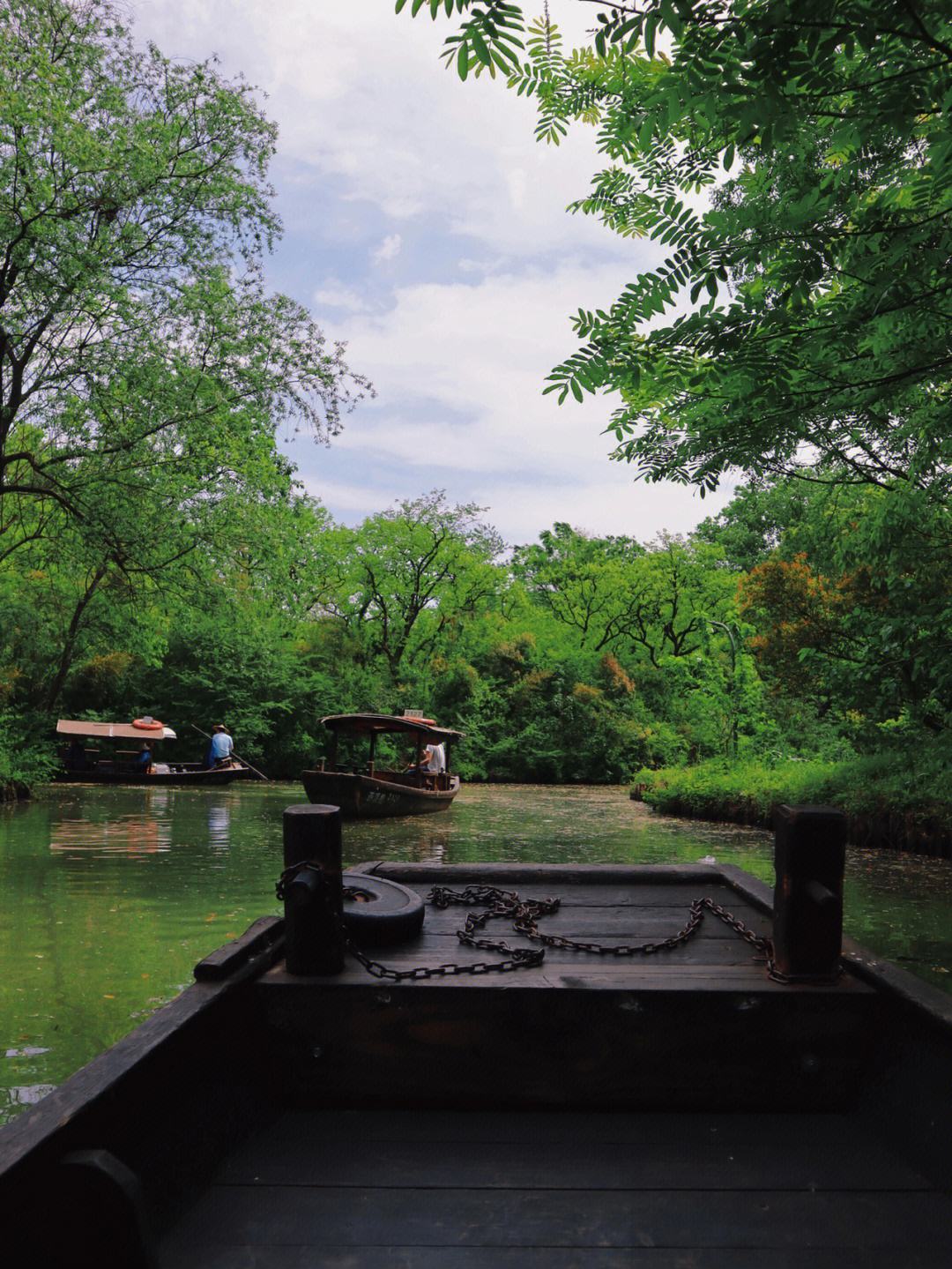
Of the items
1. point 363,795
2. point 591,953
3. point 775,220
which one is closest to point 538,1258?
point 591,953

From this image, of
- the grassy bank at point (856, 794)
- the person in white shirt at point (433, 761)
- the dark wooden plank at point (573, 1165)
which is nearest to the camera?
the dark wooden plank at point (573, 1165)

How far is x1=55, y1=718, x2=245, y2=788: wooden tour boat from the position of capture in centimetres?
2317

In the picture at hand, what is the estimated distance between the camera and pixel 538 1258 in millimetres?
1996

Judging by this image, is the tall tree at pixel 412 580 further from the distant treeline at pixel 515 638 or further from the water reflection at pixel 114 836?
the water reflection at pixel 114 836

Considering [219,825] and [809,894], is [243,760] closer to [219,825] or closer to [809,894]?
[219,825]

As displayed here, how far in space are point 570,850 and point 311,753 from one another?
18807 mm

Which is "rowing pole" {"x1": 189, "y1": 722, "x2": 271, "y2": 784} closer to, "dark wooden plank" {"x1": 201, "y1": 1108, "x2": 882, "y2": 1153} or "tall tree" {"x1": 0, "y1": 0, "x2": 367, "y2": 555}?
"tall tree" {"x1": 0, "y1": 0, "x2": 367, "y2": 555}

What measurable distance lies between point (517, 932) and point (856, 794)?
11.2 meters

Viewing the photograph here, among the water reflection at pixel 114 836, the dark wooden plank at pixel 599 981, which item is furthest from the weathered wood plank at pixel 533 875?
the water reflection at pixel 114 836

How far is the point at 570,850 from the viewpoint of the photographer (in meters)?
12.5

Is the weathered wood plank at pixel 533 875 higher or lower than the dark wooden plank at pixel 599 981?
lower

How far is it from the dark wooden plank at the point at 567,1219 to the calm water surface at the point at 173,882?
2.07 metres

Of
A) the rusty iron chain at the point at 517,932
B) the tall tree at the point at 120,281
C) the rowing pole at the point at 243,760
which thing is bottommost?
the rowing pole at the point at 243,760

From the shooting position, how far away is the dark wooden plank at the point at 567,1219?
2066 millimetres
